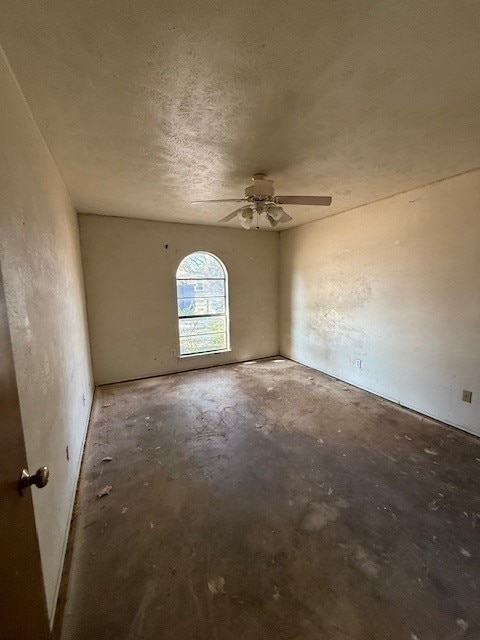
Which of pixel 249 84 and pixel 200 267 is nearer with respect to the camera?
pixel 249 84

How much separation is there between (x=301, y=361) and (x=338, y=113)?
3.99 meters

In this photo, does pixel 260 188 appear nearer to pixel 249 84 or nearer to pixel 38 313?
pixel 249 84

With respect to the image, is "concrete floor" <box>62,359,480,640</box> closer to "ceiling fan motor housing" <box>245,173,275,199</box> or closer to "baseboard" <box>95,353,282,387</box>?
"baseboard" <box>95,353,282,387</box>

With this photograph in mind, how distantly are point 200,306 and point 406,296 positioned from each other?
3.10 m

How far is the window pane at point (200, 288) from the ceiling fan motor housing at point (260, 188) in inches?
94.7

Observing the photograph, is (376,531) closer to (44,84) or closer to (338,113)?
(338,113)

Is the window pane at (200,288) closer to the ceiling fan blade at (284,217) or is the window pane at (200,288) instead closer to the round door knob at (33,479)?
the ceiling fan blade at (284,217)

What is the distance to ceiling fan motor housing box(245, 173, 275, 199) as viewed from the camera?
97.8 inches

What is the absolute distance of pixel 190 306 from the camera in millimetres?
4711

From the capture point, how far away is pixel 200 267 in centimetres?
472

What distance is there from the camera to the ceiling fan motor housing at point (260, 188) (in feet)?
8.15

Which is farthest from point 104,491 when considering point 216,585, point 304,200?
point 304,200

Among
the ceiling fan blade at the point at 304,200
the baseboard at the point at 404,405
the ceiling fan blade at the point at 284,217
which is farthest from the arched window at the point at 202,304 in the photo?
the ceiling fan blade at the point at 304,200

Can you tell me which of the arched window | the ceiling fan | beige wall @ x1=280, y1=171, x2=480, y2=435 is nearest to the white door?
the ceiling fan
